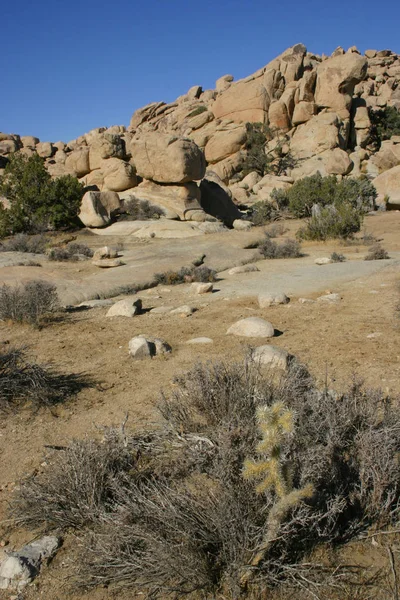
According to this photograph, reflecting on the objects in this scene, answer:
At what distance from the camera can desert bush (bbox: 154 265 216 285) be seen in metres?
10.3

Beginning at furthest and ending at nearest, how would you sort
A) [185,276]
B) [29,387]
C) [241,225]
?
[241,225]
[185,276]
[29,387]

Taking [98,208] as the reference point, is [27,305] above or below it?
below

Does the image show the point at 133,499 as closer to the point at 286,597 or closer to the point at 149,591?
the point at 149,591

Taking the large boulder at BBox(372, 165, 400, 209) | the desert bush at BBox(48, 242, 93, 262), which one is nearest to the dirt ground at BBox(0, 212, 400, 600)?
the desert bush at BBox(48, 242, 93, 262)

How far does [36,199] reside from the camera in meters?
19.7

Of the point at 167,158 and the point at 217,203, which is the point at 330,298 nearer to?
the point at 167,158

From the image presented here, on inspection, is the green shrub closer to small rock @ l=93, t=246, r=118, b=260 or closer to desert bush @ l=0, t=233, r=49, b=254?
desert bush @ l=0, t=233, r=49, b=254

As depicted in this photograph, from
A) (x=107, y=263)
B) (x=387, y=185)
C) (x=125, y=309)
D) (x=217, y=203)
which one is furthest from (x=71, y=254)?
(x=387, y=185)

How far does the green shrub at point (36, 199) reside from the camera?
19.0 metres

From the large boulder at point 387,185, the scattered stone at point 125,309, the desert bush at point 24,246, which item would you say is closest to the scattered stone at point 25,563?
the scattered stone at point 125,309

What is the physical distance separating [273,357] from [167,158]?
59.8ft

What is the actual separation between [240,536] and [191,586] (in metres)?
0.31

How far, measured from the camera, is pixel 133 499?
2.31m

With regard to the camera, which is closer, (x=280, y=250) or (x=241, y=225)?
(x=280, y=250)
